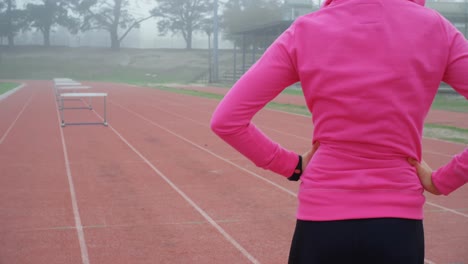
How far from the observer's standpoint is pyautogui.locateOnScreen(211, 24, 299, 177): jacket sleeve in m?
1.68

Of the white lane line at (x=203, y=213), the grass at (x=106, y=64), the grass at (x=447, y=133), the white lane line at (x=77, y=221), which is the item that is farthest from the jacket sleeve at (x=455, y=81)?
the grass at (x=106, y=64)

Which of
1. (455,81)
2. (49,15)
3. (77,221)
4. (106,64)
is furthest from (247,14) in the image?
(455,81)

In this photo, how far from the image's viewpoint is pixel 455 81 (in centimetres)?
171

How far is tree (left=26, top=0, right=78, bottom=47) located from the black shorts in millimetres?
68773

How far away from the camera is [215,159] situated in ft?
32.4

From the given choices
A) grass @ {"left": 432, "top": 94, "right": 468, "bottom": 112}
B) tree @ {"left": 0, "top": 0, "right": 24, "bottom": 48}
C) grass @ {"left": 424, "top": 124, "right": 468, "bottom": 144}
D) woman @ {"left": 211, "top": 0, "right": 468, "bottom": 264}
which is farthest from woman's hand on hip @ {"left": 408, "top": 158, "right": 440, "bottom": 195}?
tree @ {"left": 0, "top": 0, "right": 24, "bottom": 48}

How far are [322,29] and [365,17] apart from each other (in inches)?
4.4

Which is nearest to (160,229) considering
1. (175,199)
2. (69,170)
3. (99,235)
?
(99,235)

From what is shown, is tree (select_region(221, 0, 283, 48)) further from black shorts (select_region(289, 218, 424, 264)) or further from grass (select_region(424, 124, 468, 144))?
black shorts (select_region(289, 218, 424, 264))

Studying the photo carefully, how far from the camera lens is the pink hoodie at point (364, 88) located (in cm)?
163

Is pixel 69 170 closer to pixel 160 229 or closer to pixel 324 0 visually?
pixel 160 229

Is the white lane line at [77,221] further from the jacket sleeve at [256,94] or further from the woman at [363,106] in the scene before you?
the woman at [363,106]

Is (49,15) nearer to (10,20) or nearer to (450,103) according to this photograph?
(10,20)

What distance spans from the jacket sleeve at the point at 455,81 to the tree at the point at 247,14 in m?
50.1
